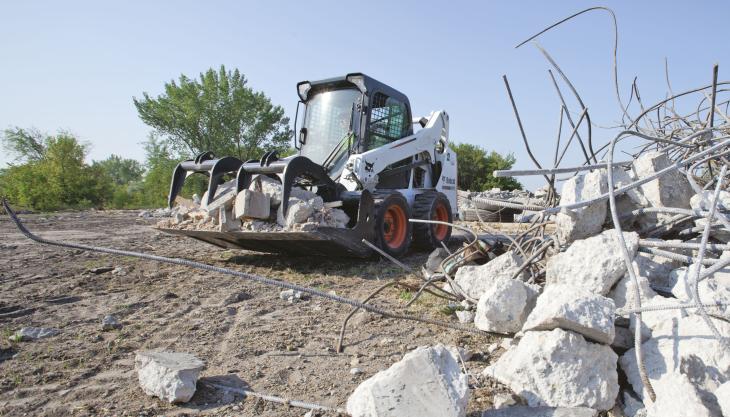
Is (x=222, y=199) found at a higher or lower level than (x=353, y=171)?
lower

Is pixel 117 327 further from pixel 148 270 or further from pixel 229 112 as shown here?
pixel 229 112

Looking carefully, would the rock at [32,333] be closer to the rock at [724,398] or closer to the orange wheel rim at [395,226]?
the rock at [724,398]

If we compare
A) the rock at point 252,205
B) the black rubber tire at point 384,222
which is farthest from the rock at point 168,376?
the black rubber tire at point 384,222

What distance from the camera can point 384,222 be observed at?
6.32 m

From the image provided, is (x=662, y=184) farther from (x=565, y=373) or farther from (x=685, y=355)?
(x=565, y=373)

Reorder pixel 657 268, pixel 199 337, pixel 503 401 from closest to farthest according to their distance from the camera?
pixel 503 401
pixel 657 268
pixel 199 337

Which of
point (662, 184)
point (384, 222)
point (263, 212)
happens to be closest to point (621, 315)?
point (662, 184)

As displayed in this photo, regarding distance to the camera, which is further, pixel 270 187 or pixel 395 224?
pixel 395 224

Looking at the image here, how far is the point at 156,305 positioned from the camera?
4.07 metres

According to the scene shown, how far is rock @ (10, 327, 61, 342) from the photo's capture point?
10.4 feet

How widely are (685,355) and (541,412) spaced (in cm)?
68

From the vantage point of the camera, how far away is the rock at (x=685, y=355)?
2023mm

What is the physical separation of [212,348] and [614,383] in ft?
7.73

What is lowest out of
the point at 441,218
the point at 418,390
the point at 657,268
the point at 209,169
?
the point at 418,390
